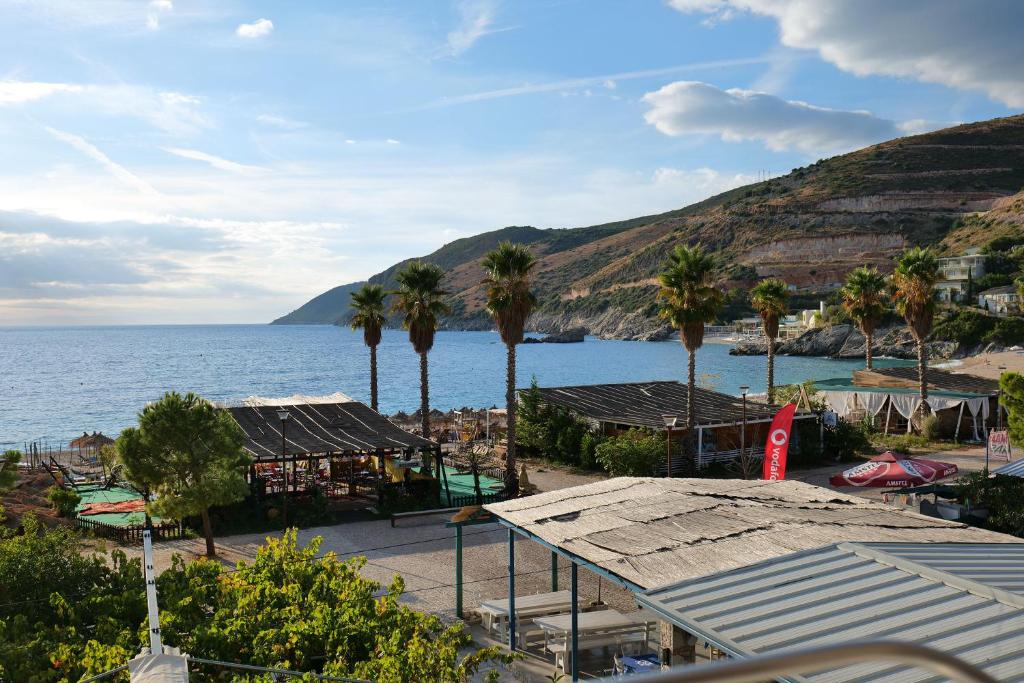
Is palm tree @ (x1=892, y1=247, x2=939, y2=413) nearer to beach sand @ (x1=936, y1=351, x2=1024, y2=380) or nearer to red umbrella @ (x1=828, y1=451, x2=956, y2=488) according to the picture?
beach sand @ (x1=936, y1=351, x2=1024, y2=380)

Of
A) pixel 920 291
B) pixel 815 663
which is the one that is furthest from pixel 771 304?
pixel 815 663

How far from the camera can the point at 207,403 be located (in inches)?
Result: 814

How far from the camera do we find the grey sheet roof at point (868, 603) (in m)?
7.37

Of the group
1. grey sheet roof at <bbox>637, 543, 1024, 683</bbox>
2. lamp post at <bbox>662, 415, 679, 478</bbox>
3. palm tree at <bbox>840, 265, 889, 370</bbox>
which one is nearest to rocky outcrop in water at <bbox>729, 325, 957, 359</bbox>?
palm tree at <bbox>840, 265, 889, 370</bbox>

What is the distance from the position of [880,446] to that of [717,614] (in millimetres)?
31693

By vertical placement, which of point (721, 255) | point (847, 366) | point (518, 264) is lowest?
point (847, 366)

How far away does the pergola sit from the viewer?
2464 centimetres

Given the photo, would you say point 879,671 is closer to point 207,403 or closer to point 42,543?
point 42,543

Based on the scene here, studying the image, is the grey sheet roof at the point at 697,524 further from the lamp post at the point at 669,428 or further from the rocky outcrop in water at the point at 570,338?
the rocky outcrop in water at the point at 570,338

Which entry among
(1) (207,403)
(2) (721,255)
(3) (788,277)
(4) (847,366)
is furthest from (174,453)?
(2) (721,255)

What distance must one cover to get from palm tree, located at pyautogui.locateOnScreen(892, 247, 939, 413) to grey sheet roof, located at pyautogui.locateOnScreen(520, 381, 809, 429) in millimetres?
9427

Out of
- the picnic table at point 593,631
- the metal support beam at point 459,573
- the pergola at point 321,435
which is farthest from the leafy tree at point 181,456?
the picnic table at point 593,631

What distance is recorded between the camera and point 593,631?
1394cm

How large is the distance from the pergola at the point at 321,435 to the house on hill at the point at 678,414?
7.99m
